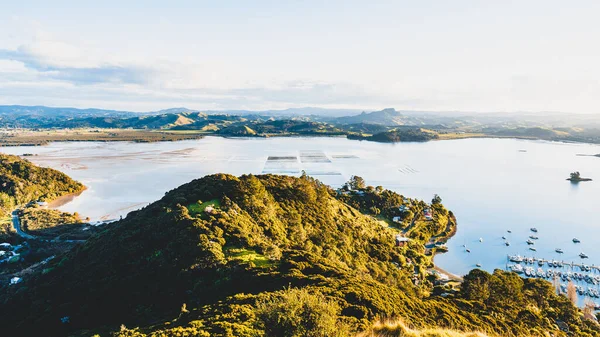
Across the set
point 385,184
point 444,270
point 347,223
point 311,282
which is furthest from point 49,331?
point 385,184

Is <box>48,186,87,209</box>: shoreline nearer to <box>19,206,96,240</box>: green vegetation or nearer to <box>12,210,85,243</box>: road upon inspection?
<box>19,206,96,240</box>: green vegetation

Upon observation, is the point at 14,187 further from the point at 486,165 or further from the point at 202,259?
the point at 486,165

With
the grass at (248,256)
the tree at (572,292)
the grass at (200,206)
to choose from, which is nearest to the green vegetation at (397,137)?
the tree at (572,292)

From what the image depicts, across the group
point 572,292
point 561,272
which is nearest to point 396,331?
point 572,292

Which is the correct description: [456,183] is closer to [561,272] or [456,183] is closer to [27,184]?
[561,272]

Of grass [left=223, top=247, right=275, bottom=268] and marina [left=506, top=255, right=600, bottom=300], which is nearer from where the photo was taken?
grass [left=223, top=247, right=275, bottom=268]

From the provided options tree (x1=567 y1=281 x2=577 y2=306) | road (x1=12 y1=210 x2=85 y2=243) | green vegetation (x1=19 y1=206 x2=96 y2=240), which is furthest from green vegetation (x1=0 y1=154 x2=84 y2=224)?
A: tree (x1=567 y1=281 x2=577 y2=306)
